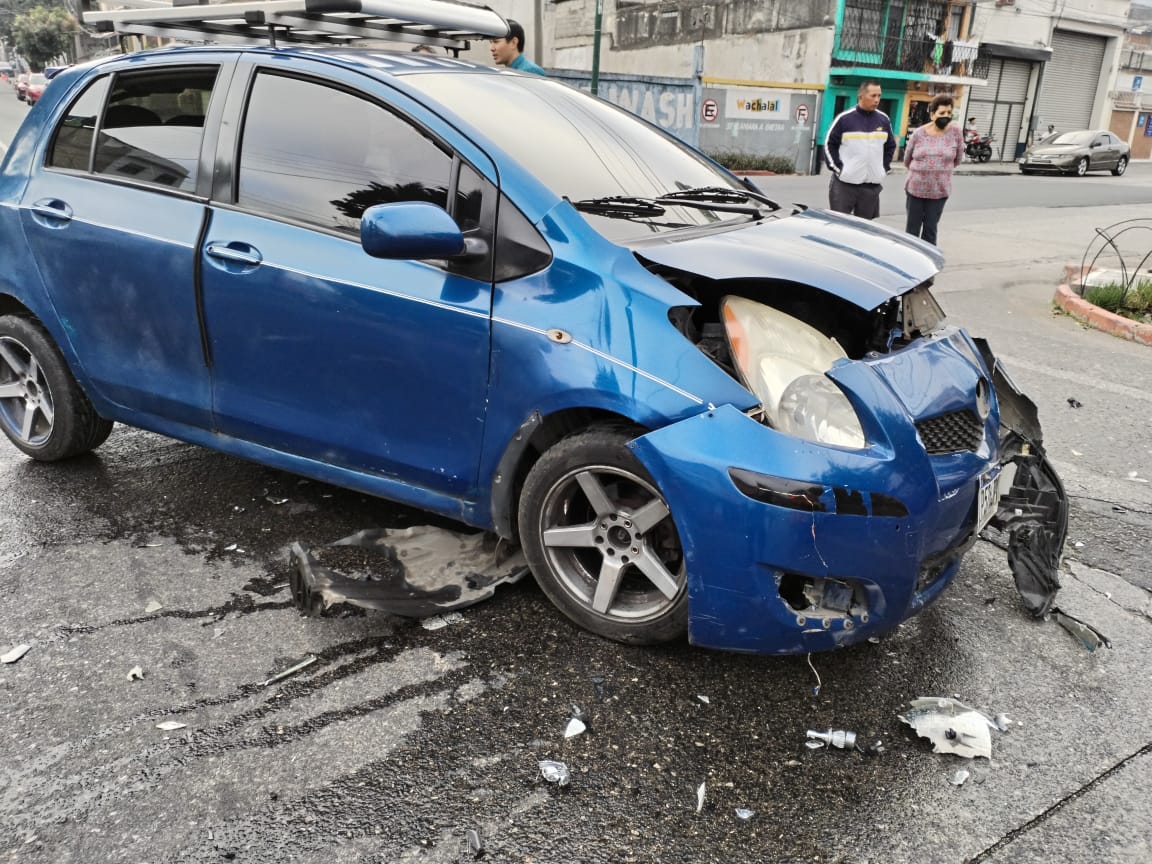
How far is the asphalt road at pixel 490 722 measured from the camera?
2152mm

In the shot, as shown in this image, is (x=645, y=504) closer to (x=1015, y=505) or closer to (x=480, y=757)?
(x=480, y=757)

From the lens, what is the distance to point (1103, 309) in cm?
757

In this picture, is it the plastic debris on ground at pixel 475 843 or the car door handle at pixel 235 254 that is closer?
the plastic debris on ground at pixel 475 843

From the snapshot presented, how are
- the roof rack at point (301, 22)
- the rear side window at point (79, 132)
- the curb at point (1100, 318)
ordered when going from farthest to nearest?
the curb at point (1100, 318) < the rear side window at point (79, 132) < the roof rack at point (301, 22)

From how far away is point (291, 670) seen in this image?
9.01 feet

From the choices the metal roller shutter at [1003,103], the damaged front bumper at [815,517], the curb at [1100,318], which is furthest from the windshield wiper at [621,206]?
the metal roller shutter at [1003,103]

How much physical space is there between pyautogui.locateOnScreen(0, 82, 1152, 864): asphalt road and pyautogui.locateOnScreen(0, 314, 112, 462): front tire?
0.41m

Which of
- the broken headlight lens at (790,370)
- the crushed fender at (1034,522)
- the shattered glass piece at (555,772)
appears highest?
the broken headlight lens at (790,370)

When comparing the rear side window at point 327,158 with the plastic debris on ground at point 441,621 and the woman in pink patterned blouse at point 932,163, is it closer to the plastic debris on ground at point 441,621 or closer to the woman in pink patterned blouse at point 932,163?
the plastic debris on ground at point 441,621

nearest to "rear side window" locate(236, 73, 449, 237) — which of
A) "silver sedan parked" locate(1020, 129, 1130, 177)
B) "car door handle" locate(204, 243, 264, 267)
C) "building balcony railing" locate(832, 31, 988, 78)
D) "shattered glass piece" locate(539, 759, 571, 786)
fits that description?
"car door handle" locate(204, 243, 264, 267)

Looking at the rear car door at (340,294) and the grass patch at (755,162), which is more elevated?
the rear car door at (340,294)

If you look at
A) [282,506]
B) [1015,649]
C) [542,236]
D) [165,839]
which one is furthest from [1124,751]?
[282,506]

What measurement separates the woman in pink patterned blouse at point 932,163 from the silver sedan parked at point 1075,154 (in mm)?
21981

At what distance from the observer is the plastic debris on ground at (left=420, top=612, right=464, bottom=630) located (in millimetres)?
2986
